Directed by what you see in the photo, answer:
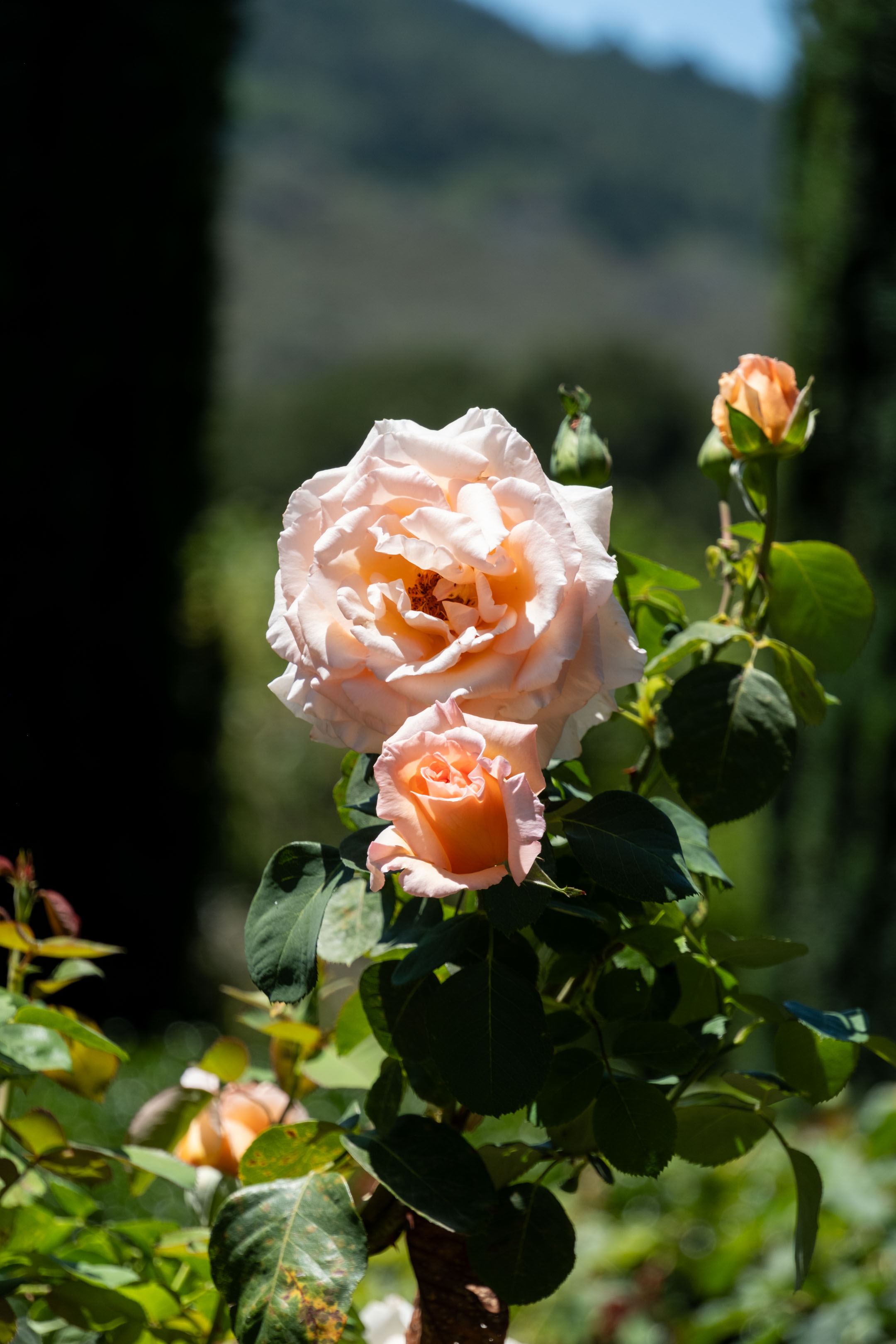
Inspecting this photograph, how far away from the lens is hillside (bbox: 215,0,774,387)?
28453 mm

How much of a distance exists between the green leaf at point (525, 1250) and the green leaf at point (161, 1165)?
0.17 metres

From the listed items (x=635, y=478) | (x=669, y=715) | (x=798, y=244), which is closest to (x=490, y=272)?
(x=635, y=478)

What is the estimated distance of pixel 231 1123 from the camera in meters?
0.58

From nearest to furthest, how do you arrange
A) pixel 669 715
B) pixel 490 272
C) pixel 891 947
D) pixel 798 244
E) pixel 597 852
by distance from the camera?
pixel 597 852 < pixel 669 715 < pixel 891 947 < pixel 798 244 < pixel 490 272

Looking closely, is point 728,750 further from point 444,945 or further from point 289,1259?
point 289,1259

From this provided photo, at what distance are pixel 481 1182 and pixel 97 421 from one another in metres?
3.48

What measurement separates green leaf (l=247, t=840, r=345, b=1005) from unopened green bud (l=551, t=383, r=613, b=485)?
20 cm

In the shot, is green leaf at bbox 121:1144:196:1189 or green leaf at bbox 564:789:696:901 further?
green leaf at bbox 121:1144:196:1189

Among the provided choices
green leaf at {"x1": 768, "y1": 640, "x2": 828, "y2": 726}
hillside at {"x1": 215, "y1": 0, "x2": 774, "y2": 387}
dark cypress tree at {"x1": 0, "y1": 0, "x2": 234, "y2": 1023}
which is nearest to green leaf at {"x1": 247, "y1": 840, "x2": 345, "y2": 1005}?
green leaf at {"x1": 768, "y1": 640, "x2": 828, "y2": 726}

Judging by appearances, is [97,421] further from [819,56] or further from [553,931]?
[553,931]

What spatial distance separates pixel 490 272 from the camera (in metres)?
32.1

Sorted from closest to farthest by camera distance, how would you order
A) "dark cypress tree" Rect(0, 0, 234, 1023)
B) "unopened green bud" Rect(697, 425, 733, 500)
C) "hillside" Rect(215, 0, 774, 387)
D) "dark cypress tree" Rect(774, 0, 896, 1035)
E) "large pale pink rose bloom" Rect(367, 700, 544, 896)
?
"large pale pink rose bloom" Rect(367, 700, 544, 896), "unopened green bud" Rect(697, 425, 733, 500), "dark cypress tree" Rect(774, 0, 896, 1035), "dark cypress tree" Rect(0, 0, 234, 1023), "hillside" Rect(215, 0, 774, 387)

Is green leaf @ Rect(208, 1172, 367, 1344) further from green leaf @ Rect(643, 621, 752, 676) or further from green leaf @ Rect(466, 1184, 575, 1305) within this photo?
green leaf @ Rect(643, 621, 752, 676)

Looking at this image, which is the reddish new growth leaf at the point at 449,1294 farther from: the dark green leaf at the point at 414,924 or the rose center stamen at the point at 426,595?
the rose center stamen at the point at 426,595
